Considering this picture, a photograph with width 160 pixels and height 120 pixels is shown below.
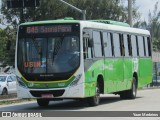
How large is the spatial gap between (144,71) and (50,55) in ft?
31.3

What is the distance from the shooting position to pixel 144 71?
28438mm

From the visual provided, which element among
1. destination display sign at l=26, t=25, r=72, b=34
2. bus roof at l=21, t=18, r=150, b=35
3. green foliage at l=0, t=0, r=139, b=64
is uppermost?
green foliage at l=0, t=0, r=139, b=64

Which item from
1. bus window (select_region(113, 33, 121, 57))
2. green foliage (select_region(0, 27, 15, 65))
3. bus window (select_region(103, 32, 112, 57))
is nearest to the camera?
bus window (select_region(103, 32, 112, 57))

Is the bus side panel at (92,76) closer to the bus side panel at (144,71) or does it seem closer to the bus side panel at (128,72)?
the bus side panel at (128,72)

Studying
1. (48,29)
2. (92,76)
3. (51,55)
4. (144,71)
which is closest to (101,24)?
(92,76)

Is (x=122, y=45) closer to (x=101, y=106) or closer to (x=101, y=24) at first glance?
(x=101, y=24)

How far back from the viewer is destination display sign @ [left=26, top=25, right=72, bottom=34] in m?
20.1

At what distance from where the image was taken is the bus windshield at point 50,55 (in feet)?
64.8

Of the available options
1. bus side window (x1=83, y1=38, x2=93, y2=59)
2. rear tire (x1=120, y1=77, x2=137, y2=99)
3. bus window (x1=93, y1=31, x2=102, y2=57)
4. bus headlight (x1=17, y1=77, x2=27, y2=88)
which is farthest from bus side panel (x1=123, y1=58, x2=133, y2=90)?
bus headlight (x1=17, y1=77, x2=27, y2=88)

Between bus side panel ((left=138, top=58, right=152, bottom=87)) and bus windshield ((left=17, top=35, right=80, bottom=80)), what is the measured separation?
27.2 feet

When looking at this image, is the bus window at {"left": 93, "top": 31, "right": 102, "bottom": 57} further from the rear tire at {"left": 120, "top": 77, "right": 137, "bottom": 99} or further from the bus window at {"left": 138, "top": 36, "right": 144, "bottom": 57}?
the bus window at {"left": 138, "top": 36, "right": 144, "bottom": 57}

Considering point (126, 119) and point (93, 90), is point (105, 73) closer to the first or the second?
point (93, 90)

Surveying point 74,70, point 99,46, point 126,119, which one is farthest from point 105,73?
point 126,119

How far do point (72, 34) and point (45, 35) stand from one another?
0.97m
